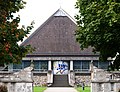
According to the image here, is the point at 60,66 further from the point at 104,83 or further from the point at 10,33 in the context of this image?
the point at 10,33

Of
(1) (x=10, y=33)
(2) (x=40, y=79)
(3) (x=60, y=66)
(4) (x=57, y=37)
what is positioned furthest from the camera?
(4) (x=57, y=37)

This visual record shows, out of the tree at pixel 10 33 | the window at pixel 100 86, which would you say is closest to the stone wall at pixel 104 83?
the window at pixel 100 86

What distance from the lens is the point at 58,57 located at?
6141 centimetres

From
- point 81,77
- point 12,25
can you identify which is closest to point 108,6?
point 12,25

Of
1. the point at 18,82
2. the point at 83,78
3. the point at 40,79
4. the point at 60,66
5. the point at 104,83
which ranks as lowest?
the point at 40,79

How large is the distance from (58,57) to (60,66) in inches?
50.8

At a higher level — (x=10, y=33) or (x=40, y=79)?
(x=10, y=33)

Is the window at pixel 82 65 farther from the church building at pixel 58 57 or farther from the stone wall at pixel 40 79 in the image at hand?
the stone wall at pixel 40 79

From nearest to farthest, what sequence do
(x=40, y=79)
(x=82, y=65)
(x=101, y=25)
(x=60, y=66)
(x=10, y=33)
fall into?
(x=10, y=33) → (x=101, y=25) → (x=40, y=79) → (x=82, y=65) → (x=60, y=66)

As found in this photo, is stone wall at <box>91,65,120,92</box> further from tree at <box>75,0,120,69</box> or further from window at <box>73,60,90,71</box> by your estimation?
window at <box>73,60,90,71</box>

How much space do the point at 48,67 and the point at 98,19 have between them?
38.3 metres

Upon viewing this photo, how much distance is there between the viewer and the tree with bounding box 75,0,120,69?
21.7 meters

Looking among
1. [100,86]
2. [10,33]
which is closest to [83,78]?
[100,86]

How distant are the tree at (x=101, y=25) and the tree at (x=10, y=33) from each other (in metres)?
3.70
